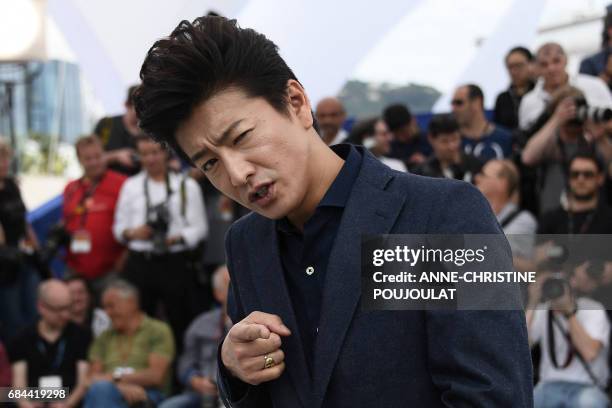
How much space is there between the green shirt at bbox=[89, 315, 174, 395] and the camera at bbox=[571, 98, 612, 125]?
2.77m

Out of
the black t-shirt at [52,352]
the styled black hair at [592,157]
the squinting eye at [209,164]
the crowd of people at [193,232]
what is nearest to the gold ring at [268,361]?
the squinting eye at [209,164]

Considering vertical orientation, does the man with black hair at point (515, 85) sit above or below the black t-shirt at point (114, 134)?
above

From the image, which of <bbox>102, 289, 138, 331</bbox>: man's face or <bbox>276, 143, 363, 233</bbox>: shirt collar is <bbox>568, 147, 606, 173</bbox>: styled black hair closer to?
<bbox>102, 289, 138, 331</bbox>: man's face

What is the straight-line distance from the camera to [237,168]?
170 cm

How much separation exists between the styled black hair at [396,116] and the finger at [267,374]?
5.60 m

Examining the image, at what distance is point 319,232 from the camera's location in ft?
5.83

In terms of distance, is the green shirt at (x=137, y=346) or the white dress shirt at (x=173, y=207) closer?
the green shirt at (x=137, y=346)

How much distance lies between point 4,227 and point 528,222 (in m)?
3.46

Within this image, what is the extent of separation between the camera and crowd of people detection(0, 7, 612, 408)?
5445 millimetres

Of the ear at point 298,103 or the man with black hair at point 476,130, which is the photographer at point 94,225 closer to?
the man with black hair at point 476,130

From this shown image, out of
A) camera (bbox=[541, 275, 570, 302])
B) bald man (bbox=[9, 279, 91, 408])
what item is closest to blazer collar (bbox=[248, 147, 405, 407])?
camera (bbox=[541, 275, 570, 302])

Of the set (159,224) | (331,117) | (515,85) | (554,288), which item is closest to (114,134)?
(159,224)

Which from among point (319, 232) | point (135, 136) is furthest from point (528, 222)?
point (319, 232)

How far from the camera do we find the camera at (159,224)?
6629 mm
